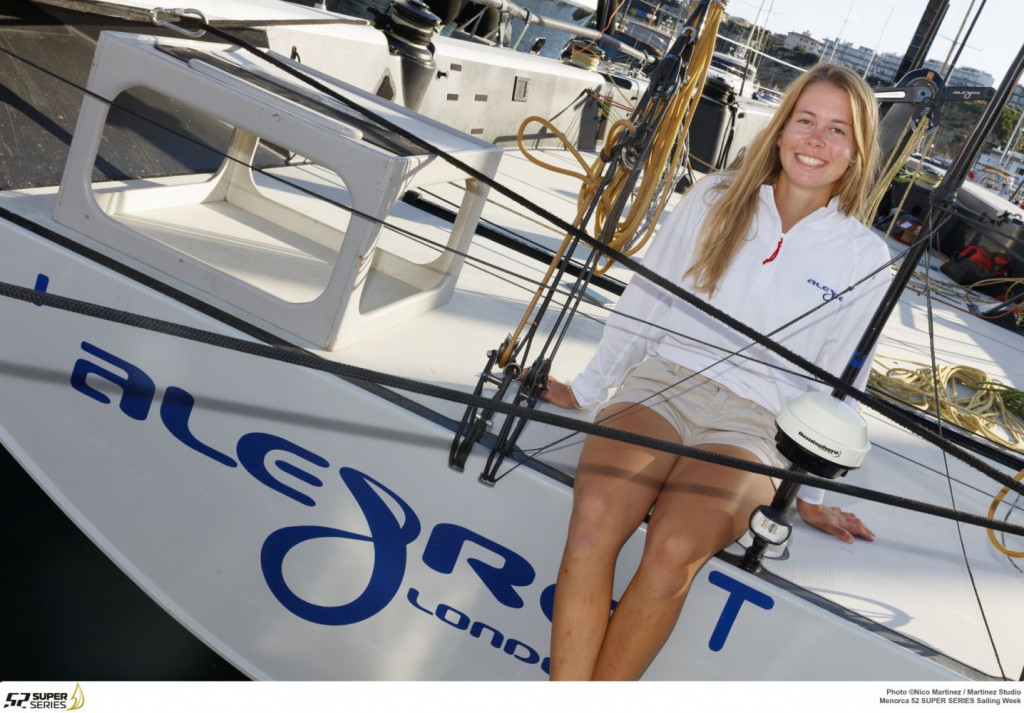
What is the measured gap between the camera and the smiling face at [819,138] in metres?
2.02

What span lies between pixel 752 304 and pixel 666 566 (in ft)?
Result: 2.18

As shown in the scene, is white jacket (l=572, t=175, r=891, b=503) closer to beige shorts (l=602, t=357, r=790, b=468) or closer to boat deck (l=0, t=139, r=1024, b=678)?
beige shorts (l=602, t=357, r=790, b=468)

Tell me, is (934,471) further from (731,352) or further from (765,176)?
(765,176)

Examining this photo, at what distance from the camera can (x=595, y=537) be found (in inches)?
Result: 67.4

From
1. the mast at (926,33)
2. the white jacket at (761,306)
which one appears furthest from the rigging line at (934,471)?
the mast at (926,33)

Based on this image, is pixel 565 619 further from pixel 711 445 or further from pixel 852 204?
pixel 852 204

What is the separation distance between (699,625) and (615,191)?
985mm

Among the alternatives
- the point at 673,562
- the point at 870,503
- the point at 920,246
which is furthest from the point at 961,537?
the point at 673,562

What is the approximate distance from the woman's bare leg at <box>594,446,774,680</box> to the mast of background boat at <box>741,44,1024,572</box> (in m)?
0.07

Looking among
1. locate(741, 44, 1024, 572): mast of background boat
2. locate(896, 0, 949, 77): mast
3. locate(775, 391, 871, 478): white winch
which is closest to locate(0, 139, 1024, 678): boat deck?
locate(741, 44, 1024, 572): mast of background boat

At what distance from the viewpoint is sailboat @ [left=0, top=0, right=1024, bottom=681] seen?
187 cm

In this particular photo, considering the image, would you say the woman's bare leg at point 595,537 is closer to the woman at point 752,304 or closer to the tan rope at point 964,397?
the woman at point 752,304
